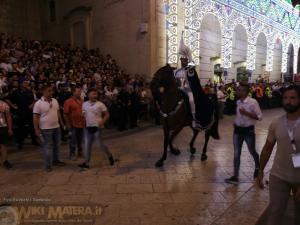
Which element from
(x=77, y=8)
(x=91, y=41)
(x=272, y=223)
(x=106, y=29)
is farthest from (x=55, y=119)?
(x=77, y=8)

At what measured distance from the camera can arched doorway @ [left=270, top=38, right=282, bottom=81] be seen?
27548 millimetres

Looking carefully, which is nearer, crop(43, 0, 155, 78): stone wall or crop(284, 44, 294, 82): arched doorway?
crop(43, 0, 155, 78): stone wall

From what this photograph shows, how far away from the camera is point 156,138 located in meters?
10.2

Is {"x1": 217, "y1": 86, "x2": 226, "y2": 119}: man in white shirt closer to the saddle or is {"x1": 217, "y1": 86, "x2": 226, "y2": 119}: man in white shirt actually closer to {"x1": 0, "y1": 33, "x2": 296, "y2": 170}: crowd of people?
{"x1": 0, "y1": 33, "x2": 296, "y2": 170}: crowd of people

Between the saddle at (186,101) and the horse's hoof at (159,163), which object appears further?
the saddle at (186,101)

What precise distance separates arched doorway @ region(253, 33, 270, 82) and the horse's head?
741 inches

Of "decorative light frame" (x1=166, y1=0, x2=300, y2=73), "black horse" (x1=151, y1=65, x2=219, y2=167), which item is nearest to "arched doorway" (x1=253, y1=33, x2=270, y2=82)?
"decorative light frame" (x1=166, y1=0, x2=300, y2=73)

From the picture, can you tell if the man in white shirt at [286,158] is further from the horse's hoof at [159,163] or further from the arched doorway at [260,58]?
the arched doorway at [260,58]

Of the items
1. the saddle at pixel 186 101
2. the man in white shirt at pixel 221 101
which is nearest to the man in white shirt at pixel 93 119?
the saddle at pixel 186 101

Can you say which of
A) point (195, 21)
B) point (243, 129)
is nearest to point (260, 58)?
point (195, 21)

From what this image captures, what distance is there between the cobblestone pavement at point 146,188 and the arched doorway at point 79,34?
1284 cm

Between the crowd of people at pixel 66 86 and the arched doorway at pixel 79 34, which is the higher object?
the arched doorway at pixel 79 34

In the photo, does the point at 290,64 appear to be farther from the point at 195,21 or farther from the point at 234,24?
the point at 195,21

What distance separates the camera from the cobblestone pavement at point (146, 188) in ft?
14.5
